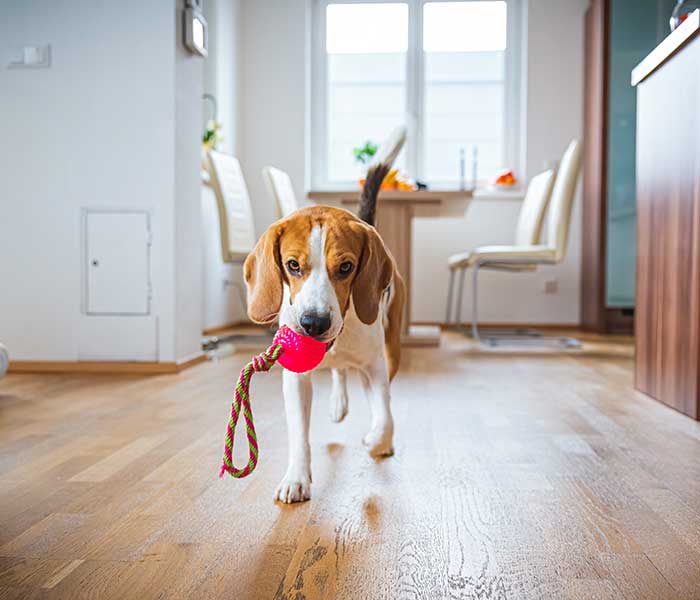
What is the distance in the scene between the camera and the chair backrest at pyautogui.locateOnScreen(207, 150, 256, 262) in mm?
4227

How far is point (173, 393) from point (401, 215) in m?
2.23

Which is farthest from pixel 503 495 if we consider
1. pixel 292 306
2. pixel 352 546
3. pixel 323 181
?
pixel 323 181

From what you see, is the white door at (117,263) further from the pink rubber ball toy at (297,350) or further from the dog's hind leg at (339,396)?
the pink rubber ball toy at (297,350)

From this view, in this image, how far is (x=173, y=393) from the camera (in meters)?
2.62

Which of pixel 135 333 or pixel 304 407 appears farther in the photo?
pixel 135 333

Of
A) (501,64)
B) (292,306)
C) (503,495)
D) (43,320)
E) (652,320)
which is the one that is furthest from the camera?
(501,64)

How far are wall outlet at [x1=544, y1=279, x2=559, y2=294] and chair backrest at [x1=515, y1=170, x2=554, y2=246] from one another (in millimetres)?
786

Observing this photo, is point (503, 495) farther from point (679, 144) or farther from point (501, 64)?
point (501, 64)

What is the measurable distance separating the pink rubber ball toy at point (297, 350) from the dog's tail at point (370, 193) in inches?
28.6

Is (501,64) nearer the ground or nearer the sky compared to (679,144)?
nearer the sky

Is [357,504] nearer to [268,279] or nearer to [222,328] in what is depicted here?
[268,279]

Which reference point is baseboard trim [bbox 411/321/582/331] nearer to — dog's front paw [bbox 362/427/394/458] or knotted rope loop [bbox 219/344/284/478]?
dog's front paw [bbox 362/427/394/458]

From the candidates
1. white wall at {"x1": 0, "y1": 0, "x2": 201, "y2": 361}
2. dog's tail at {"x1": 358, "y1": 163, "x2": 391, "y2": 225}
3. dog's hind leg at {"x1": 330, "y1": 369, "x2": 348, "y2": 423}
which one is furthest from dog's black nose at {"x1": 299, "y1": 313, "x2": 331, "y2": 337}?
white wall at {"x1": 0, "y1": 0, "x2": 201, "y2": 361}

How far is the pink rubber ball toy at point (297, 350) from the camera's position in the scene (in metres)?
1.34
